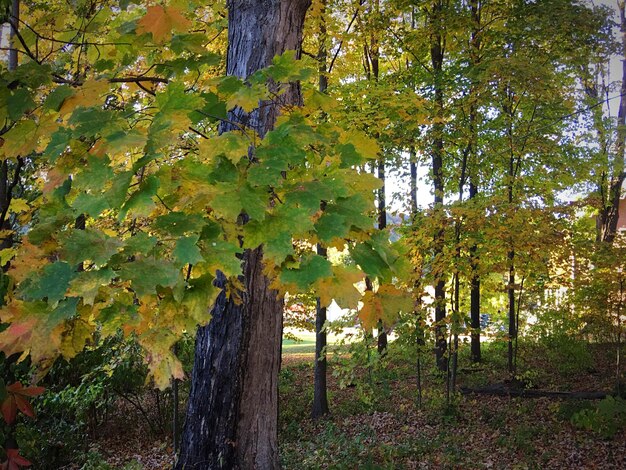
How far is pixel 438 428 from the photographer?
8.12 meters

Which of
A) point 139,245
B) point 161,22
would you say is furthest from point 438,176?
point 139,245

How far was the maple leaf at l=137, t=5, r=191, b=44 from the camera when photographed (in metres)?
1.69

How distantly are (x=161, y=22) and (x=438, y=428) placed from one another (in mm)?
8183

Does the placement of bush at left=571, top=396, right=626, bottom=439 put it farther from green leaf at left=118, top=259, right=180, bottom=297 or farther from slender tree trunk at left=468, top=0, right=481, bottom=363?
green leaf at left=118, top=259, right=180, bottom=297

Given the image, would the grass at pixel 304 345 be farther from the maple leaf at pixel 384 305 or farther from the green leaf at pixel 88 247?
the green leaf at pixel 88 247

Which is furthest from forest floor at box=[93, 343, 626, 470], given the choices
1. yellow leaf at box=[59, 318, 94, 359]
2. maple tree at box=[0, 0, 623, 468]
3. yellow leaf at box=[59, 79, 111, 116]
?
yellow leaf at box=[59, 79, 111, 116]

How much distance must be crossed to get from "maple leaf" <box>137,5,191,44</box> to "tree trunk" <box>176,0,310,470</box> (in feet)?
3.38

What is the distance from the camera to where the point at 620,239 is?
848 centimetres

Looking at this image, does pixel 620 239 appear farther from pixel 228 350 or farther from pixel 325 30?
pixel 228 350

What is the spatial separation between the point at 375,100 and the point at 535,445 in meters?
6.13

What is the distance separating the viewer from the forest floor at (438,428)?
21.9 ft

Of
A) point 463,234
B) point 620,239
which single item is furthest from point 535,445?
point 620,239

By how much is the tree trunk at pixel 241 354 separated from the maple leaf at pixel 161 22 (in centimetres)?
103

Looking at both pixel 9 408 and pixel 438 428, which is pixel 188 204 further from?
pixel 438 428
